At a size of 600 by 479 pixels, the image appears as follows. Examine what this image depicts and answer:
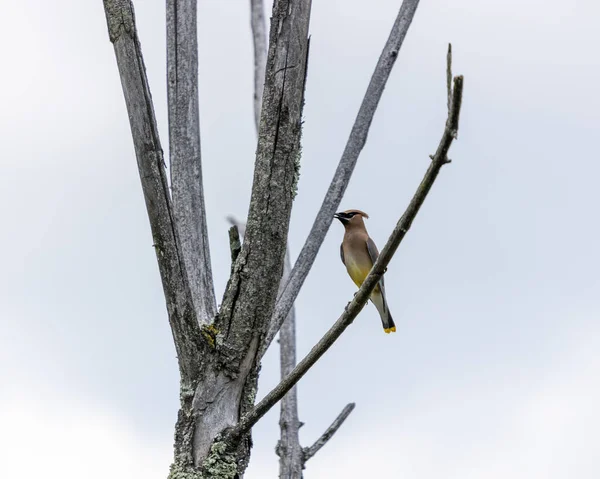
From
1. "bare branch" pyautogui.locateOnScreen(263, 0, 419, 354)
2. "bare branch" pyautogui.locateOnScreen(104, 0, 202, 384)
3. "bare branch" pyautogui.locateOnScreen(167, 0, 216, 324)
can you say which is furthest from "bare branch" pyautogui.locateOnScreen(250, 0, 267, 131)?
"bare branch" pyautogui.locateOnScreen(104, 0, 202, 384)

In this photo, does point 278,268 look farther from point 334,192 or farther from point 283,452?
point 283,452

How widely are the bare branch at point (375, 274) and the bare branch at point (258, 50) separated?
4.86 meters

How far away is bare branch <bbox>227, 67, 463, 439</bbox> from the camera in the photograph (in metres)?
2.71

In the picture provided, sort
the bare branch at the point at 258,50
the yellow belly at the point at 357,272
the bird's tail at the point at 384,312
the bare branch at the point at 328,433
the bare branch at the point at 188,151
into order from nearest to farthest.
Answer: the bare branch at the point at 188,151, the bare branch at the point at 328,433, the yellow belly at the point at 357,272, the bird's tail at the point at 384,312, the bare branch at the point at 258,50

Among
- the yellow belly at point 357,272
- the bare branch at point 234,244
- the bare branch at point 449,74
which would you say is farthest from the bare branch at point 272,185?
the yellow belly at point 357,272

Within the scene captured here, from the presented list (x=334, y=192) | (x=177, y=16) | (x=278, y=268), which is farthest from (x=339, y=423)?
(x=177, y=16)

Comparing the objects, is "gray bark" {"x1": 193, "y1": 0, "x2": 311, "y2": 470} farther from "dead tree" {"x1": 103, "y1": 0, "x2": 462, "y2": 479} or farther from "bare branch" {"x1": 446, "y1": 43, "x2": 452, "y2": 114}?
"bare branch" {"x1": 446, "y1": 43, "x2": 452, "y2": 114}

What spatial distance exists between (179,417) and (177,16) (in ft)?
6.81

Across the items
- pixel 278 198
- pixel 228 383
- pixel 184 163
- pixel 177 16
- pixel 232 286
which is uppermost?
pixel 177 16

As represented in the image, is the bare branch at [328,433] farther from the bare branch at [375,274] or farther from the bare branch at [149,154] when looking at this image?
the bare branch at [149,154]

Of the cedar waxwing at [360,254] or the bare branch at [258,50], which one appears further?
the bare branch at [258,50]

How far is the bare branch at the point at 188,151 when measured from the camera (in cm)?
430

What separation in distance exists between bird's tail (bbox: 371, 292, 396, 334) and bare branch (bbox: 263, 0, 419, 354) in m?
3.01

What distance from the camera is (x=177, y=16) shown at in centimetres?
468
